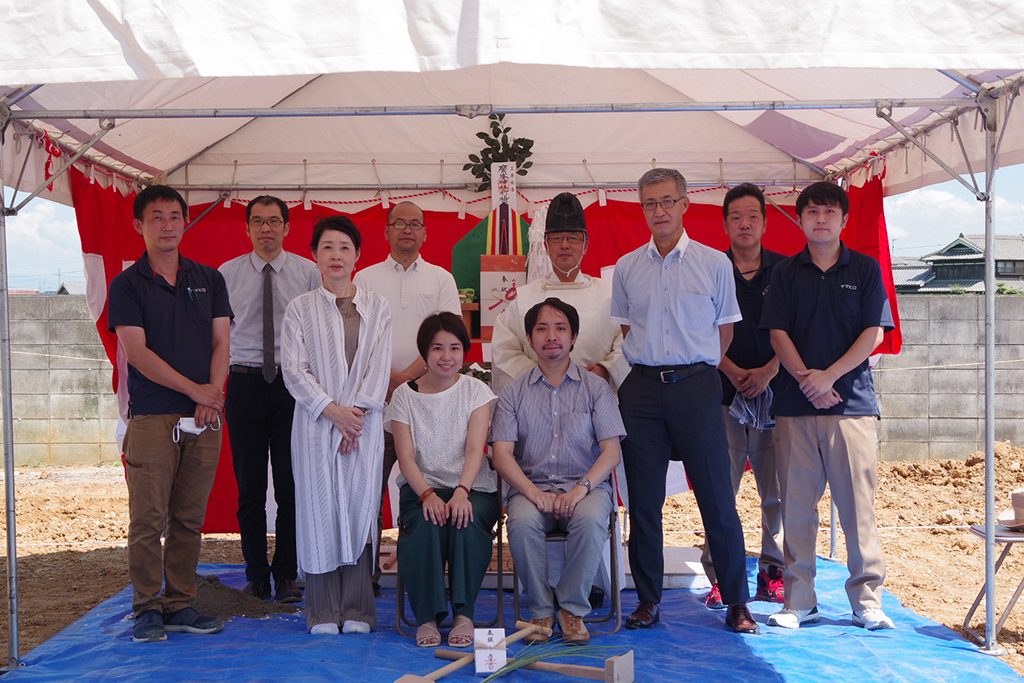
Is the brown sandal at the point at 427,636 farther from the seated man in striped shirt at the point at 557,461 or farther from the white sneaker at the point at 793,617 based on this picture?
the white sneaker at the point at 793,617

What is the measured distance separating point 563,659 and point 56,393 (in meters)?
6.55

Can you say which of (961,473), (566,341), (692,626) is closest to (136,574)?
(566,341)

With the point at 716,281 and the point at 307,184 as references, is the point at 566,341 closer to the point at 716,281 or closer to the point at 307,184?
the point at 716,281

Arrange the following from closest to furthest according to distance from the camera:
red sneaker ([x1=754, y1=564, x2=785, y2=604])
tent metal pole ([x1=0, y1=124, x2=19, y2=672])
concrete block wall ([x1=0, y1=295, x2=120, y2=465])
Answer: tent metal pole ([x1=0, y1=124, x2=19, y2=672]), red sneaker ([x1=754, y1=564, x2=785, y2=604]), concrete block wall ([x1=0, y1=295, x2=120, y2=465])

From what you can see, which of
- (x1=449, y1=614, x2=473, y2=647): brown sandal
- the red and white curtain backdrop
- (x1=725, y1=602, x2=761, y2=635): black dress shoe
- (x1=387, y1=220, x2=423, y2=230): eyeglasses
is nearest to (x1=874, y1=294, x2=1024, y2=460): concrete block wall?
Result: the red and white curtain backdrop

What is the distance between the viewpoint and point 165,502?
3.18m

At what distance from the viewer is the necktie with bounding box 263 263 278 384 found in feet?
11.9

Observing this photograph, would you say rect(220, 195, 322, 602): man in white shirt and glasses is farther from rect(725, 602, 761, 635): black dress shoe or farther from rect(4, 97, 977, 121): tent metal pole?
rect(725, 602, 761, 635): black dress shoe

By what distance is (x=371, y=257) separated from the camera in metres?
5.26

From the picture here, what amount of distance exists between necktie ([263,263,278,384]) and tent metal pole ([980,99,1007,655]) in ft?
9.63

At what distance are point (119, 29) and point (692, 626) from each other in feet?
9.49

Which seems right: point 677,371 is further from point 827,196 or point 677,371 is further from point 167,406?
point 167,406

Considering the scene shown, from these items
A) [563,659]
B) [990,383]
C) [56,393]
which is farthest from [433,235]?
[56,393]

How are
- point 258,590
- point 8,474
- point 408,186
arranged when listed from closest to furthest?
point 8,474 < point 258,590 < point 408,186
